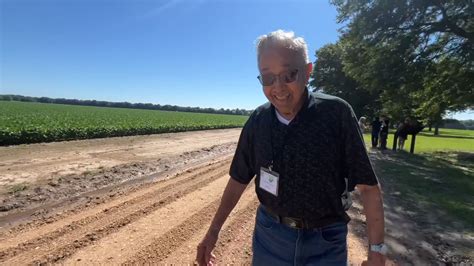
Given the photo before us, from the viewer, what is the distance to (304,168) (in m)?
1.70

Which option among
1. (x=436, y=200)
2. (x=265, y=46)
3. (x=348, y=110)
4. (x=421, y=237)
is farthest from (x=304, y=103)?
(x=436, y=200)

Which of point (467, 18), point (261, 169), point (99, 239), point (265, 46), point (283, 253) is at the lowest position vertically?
point (99, 239)

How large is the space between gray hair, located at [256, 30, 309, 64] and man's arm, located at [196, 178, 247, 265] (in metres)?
0.85

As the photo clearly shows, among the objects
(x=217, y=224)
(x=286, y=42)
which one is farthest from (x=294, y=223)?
(x=286, y=42)

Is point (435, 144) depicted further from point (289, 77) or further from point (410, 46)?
point (289, 77)

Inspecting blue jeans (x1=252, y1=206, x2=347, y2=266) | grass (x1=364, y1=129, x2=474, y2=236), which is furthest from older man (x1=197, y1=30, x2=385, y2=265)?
grass (x1=364, y1=129, x2=474, y2=236)

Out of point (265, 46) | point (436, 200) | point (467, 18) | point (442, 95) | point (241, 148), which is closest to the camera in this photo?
point (265, 46)

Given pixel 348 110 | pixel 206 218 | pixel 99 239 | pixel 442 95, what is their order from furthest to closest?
pixel 442 95 < pixel 206 218 < pixel 99 239 < pixel 348 110

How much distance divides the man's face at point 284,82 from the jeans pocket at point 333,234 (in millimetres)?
614

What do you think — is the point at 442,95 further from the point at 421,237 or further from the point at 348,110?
the point at 348,110

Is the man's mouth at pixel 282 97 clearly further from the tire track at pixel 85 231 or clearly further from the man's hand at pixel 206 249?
the tire track at pixel 85 231

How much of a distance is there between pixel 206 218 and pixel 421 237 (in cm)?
336

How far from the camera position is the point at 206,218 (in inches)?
224

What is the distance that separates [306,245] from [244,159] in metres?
0.63
